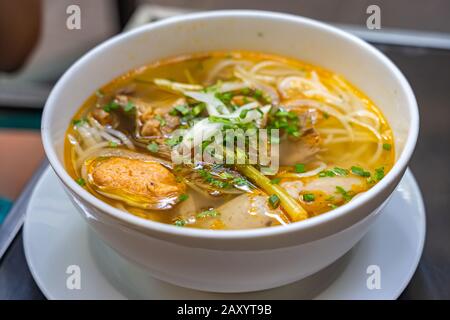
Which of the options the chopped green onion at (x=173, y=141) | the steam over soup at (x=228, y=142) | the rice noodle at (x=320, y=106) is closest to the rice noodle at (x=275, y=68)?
the steam over soup at (x=228, y=142)

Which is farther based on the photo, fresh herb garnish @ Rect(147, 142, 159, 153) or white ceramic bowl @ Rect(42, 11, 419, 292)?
fresh herb garnish @ Rect(147, 142, 159, 153)

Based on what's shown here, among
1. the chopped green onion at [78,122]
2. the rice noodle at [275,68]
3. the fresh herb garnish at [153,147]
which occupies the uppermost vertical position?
the rice noodle at [275,68]

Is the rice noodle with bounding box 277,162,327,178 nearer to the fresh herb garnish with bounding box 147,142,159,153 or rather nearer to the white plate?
the white plate

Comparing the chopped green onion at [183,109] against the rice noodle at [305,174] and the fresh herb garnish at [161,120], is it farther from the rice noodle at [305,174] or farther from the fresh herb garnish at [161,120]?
the rice noodle at [305,174]

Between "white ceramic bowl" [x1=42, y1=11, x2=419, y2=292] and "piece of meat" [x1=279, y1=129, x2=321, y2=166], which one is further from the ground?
"white ceramic bowl" [x1=42, y1=11, x2=419, y2=292]

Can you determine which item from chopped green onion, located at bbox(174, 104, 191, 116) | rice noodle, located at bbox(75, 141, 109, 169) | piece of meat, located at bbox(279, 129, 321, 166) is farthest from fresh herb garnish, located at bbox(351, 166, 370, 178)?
rice noodle, located at bbox(75, 141, 109, 169)
